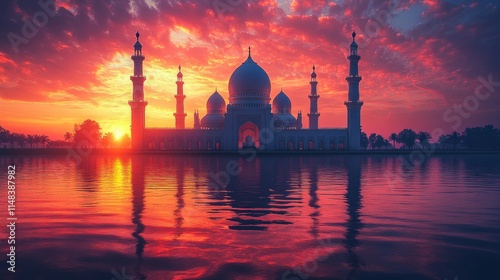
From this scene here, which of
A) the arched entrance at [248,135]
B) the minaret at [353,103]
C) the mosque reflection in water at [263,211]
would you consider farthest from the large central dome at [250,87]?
the mosque reflection in water at [263,211]

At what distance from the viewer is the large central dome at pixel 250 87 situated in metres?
66.2

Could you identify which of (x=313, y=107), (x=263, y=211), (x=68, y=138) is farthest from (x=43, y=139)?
(x=263, y=211)

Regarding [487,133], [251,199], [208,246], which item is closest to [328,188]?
[251,199]

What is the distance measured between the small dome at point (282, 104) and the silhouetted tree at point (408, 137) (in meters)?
37.3

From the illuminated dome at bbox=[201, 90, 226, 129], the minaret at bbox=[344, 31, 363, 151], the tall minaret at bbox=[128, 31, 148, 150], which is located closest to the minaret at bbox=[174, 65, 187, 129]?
the illuminated dome at bbox=[201, 90, 226, 129]

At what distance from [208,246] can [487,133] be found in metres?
103

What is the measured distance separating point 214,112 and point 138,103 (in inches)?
591

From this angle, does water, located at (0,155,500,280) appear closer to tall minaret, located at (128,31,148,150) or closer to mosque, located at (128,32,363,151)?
tall minaret, located at (128,31,148,150)

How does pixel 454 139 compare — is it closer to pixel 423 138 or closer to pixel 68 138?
pixel 423 138

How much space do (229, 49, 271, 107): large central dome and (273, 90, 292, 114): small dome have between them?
316 inches

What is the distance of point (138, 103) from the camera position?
62.2 meters

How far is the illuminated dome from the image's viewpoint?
70.6m

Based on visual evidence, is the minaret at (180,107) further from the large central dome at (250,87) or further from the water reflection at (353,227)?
the water reflection at (353,227)

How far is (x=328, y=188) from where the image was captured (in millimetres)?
13859
